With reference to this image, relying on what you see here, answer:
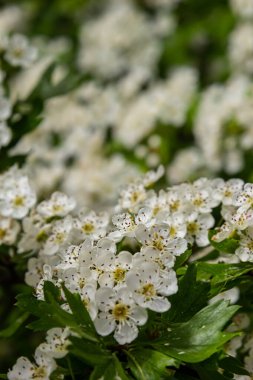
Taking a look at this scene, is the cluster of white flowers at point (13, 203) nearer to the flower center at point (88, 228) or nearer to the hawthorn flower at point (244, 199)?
the flower center at point (88, 228)

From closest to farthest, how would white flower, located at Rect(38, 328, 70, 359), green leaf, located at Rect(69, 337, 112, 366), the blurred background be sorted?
green leaf, located at Rect(69, 337, 112, 366) < white flower, located at Rect(38, 328, 70, 359) < the blurred background

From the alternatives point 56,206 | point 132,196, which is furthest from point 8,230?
point 132,196

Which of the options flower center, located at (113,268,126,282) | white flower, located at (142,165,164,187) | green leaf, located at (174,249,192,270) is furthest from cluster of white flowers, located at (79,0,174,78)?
flower center, located at (113,268,126,282)

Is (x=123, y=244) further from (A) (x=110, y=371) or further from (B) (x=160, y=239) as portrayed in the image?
(A) (x=110, y=371)

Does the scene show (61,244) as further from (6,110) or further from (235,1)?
(235,1)

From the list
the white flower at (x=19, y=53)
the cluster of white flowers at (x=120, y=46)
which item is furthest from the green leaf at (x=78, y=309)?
the cluster of white flowers at (x=120, y=46)

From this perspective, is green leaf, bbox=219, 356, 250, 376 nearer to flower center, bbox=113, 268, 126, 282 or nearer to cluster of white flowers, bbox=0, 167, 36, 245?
flower center, bbox=113, 268, 126, 282
